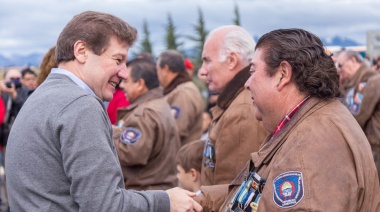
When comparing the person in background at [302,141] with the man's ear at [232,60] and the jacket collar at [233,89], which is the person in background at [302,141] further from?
the man's ear at [232,60]

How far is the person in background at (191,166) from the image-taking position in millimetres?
4750

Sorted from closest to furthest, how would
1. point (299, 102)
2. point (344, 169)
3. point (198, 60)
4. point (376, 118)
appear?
point (344, 169) → point (299, 102) → point (376, 118) → point (198, 60)

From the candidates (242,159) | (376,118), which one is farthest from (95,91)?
(376,118)

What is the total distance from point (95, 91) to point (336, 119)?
111 cm

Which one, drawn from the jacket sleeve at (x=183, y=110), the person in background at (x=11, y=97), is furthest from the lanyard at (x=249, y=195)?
the person in background at (x=11, y=97)

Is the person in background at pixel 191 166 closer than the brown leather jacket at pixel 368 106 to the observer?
Yes

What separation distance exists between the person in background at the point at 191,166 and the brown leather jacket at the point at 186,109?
2556 millimetres

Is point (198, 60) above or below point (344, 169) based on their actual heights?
below

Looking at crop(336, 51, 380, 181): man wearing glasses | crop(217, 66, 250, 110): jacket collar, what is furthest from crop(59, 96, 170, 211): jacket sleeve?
crop(336, 51, 380, 181): man wearing glasses

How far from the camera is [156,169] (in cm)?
A: 559

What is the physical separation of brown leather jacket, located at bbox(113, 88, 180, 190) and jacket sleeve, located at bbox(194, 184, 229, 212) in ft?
6.09

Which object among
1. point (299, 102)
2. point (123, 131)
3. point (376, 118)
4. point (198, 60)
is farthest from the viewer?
point (198, 60)

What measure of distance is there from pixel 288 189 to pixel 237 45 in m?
1.99

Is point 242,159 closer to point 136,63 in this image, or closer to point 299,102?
point 299,102
